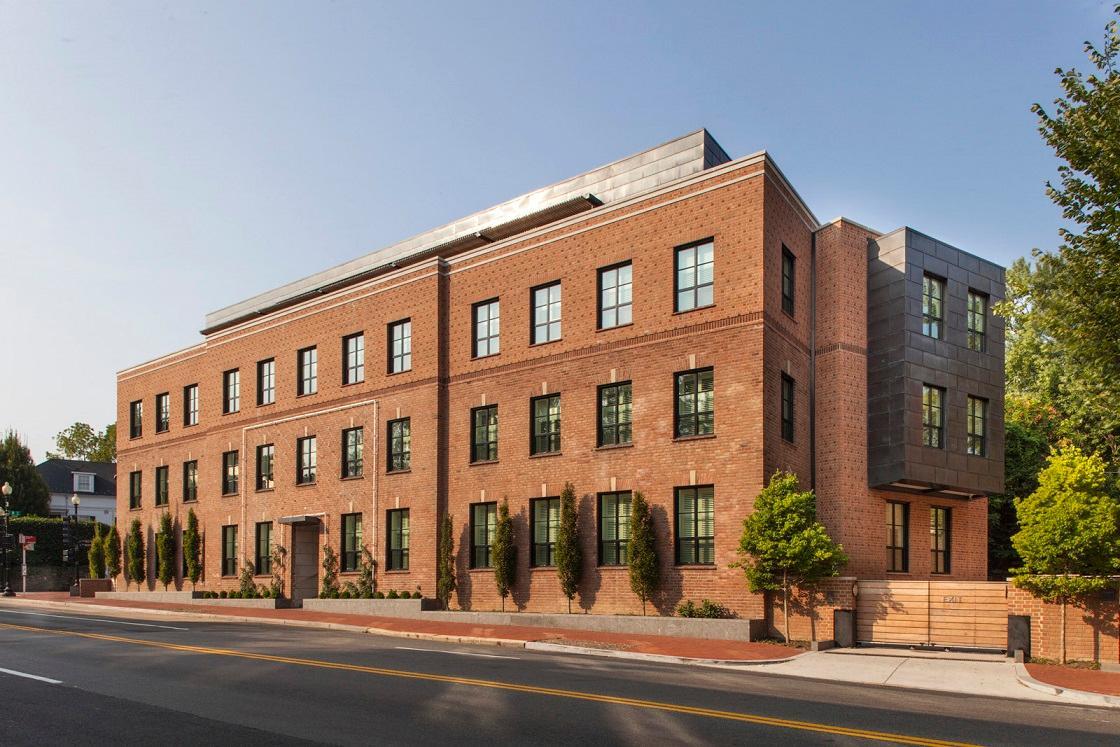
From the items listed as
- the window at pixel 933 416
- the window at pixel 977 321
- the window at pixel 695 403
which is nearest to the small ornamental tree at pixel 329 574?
the window at pixel 695 403

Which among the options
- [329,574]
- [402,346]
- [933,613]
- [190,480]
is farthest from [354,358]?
[933,613]

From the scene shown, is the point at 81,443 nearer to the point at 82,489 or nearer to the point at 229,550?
the point at 82,489

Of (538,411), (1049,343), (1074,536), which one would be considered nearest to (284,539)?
(538,411)

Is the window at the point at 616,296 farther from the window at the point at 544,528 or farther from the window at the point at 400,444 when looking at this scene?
the window at the point at 400,444

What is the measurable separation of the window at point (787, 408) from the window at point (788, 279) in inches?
73.6

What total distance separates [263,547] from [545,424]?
15.4 metres

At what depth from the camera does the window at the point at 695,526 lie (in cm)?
2480

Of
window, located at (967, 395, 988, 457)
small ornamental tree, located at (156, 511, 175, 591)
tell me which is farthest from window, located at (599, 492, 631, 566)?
small ornamental tree, located at (156, 511, 175, 591)

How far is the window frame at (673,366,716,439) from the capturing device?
25234mm

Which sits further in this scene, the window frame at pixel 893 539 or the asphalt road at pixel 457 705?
the window frame at pixel 893 539

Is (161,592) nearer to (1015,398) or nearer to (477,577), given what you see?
(477,577)

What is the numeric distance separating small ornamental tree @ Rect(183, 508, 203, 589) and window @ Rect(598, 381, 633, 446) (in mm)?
22155

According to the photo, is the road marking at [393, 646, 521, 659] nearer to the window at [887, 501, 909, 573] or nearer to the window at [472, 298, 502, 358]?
the window at [472, 298, 502, 358]

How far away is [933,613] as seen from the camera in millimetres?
22047
